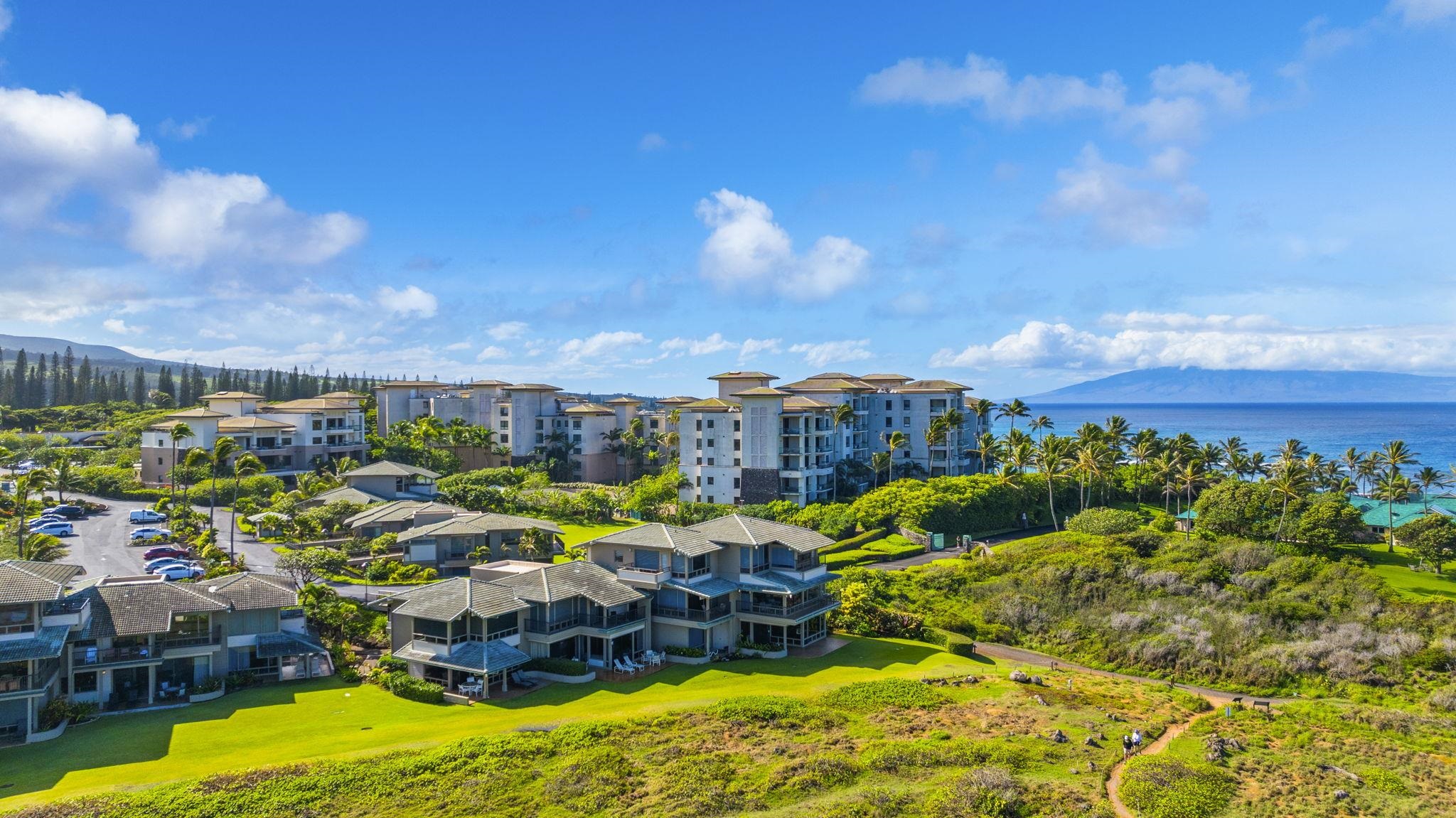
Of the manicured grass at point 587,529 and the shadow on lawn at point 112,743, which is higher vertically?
the manicured grass at point 587,529

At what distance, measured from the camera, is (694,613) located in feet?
159

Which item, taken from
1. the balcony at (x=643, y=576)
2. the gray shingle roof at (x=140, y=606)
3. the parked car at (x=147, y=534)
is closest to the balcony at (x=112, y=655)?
the gray shingle roof at (x=140, y=606)

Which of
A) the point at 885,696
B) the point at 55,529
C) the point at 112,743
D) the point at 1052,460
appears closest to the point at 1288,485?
the point at 1052,460

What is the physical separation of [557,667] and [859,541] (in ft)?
126

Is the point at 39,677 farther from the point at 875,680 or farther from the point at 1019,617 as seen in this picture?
the point at 1019,617

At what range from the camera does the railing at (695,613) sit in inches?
1900

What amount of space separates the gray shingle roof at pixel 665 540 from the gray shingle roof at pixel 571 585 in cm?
207

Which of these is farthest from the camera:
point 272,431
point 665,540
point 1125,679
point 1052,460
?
point 272,431

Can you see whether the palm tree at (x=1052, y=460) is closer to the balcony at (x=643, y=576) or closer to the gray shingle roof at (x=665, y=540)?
the gray shingle roof at (x=665, y=540)

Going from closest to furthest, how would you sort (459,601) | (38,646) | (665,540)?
(38,646) < (459,601) < (665,540)

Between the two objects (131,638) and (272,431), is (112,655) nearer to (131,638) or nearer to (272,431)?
(131,638)

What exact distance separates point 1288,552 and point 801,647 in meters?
37.4

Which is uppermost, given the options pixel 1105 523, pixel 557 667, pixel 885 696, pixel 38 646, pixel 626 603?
pixel 1105 523

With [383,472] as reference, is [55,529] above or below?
below
